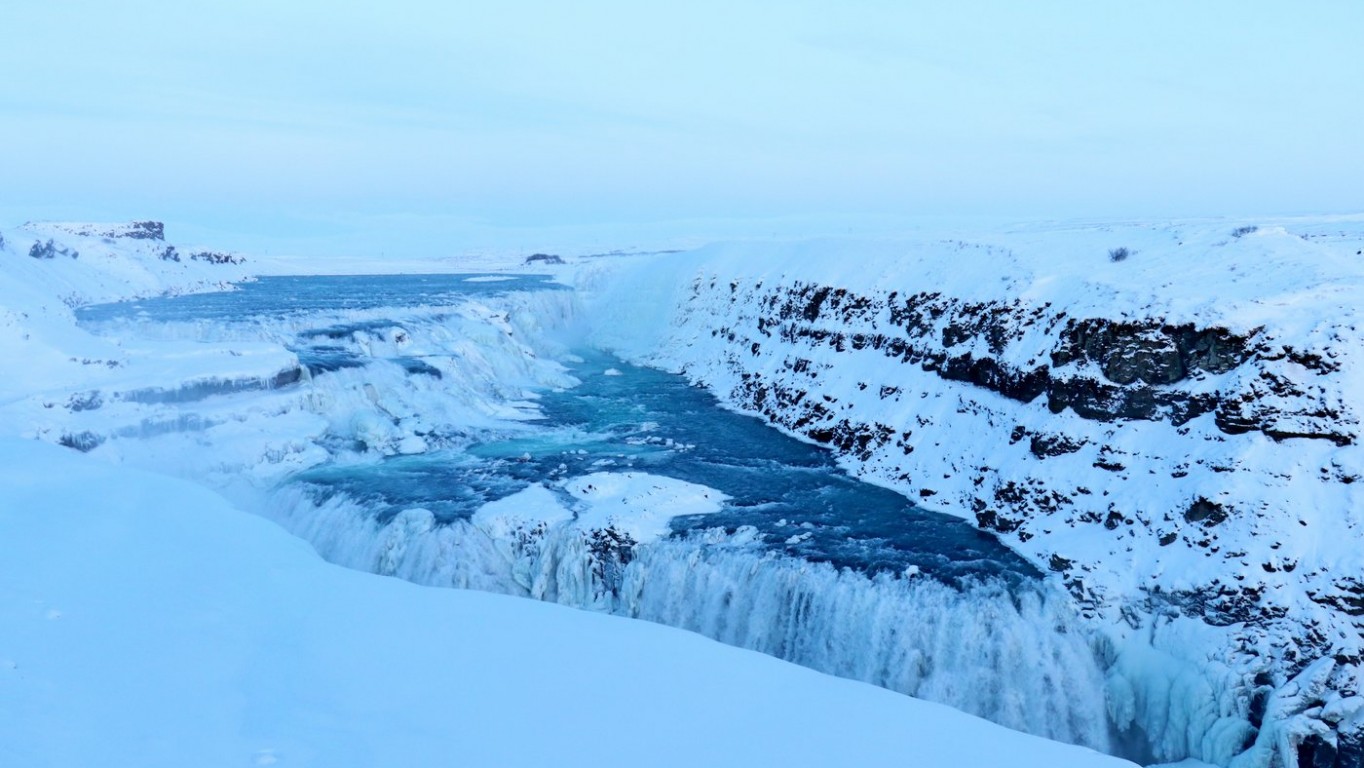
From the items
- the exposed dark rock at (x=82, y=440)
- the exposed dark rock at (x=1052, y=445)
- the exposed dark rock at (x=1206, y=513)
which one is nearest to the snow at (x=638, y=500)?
the exposed dark rock at (x=1052, y=445)

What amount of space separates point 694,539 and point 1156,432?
9.96 m

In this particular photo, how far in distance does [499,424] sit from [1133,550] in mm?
19485

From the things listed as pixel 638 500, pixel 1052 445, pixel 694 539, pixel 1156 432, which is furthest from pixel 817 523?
pixel 1156 432

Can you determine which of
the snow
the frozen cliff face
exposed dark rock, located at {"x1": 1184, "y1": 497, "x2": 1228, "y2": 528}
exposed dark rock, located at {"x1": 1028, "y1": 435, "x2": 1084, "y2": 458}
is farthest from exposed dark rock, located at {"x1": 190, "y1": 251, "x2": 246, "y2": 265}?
exposed dark rock, located at {"x1": 1184, "y1": 497, "x2": 1228, "y2": 528}

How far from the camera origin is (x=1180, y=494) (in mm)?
16266

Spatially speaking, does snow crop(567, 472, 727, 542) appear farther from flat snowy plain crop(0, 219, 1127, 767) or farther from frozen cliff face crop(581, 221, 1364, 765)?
flat snowy plain crop(0, 219, 1127, 767)

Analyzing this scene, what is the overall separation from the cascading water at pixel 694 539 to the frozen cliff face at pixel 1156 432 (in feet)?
3.94

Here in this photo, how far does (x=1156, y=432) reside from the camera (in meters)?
17.9

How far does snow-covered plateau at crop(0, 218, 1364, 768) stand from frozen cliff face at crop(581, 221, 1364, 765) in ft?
0.23

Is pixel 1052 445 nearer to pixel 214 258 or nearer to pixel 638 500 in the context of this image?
pixel 638 500

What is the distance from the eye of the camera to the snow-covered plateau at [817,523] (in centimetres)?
782

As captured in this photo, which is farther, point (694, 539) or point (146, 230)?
point (146, 230)

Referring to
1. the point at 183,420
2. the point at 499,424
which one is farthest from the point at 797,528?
the point at 183,420

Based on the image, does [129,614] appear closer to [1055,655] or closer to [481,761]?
[481,761]
